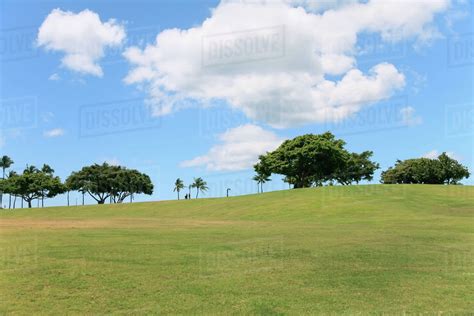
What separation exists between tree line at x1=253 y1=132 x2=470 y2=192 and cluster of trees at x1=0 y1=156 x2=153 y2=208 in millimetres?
43458

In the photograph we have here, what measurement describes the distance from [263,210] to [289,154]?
121 ft

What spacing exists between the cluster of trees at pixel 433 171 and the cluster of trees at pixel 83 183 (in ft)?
243

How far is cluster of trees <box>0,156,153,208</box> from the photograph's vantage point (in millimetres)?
119312

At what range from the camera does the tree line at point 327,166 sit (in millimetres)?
93938

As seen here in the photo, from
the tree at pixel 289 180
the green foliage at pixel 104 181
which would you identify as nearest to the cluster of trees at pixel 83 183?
the green foliage at pixel 104 181

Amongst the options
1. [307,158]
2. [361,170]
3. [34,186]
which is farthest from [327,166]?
[34,186]

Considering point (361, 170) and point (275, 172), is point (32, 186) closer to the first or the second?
point (275, 172)

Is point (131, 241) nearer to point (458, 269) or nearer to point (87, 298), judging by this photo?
point (87, 298)

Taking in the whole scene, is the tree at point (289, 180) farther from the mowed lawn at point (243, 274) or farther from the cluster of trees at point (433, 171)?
the mowed lawn at point (243, 274)

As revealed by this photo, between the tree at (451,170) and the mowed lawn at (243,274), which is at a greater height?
the tree at (451,170)

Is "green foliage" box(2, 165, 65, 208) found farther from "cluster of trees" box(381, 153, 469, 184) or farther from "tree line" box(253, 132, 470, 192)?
"cluster of trees" box(381, 153, 469, 184)

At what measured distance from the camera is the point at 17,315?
1217cm

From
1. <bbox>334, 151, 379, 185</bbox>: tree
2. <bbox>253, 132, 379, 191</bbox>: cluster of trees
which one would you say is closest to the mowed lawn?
<bbox>253, 132, 379, 191</bbox>: cluster of trees

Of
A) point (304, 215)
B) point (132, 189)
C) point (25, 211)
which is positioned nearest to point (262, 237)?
point (304, 215)
